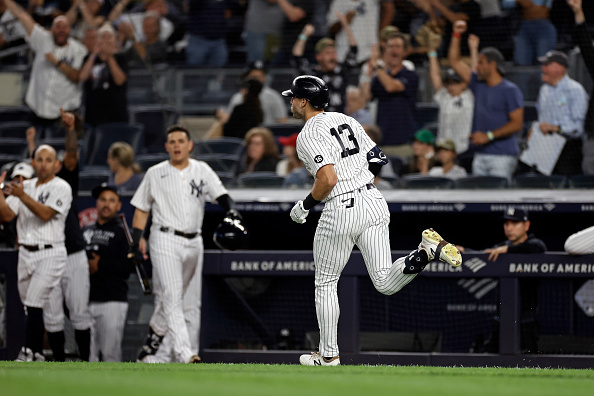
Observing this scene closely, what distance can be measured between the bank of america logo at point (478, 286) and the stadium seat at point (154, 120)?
4.26 metres

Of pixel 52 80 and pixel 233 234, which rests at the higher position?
pixel 52 80

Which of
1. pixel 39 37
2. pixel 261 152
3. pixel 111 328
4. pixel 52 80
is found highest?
pixel 39 37

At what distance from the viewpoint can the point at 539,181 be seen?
8.30 m

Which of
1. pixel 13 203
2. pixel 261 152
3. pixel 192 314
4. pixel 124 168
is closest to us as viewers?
pixel 192 314

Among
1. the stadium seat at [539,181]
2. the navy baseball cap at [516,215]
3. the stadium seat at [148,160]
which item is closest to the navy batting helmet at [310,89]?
the navy baseball cap at [516,215]

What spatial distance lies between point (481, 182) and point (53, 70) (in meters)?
4.91

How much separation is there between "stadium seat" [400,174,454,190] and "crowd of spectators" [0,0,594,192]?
0.61ft

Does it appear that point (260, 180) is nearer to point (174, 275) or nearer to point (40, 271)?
point (174, 275)

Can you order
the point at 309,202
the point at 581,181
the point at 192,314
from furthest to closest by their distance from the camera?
the point at 581,181 < the point at 192,314 < the point at 309,202

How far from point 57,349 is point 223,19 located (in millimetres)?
5122

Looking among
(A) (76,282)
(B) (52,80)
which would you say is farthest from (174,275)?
(B) (52,80)

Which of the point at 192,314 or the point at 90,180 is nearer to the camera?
the point at 192,314

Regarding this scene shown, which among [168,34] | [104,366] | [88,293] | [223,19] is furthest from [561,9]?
[104,366]

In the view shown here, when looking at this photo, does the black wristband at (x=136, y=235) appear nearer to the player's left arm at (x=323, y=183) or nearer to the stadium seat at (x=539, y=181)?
the player's left arm at (x=323, y=183)
